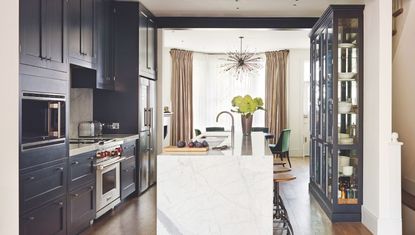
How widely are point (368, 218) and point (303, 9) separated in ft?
11.2

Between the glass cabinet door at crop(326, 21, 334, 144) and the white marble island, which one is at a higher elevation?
the glass cabinet door at crop(326, 21, 334, 144)

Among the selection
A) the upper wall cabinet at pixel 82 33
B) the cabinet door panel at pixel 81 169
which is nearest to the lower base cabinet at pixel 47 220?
the cabinet door panel at pixel 81 169

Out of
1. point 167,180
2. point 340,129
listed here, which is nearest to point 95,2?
point 167,180

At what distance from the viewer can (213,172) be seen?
309cm

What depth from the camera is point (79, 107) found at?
5.56 metres

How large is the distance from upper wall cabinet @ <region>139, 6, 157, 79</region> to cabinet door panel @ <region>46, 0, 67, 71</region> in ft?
7.34

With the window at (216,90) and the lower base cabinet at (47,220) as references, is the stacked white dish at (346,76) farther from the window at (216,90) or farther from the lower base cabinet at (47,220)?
the window at (216,90)

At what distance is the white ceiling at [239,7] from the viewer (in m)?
6.00

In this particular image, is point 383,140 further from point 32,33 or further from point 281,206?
point 32,33

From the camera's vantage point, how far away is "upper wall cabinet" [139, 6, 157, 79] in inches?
241

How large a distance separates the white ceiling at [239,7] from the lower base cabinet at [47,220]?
3545 millimetres

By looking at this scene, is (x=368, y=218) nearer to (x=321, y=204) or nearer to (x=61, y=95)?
(x=321, y=204)

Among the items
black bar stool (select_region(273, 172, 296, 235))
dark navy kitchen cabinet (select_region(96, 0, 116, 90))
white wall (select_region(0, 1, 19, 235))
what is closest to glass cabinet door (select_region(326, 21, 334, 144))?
black bar stool (select_region(273, 172, 296, 235))

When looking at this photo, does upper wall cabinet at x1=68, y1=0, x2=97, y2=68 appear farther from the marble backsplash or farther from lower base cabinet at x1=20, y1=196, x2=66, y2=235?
lower base cabinet at x1=20, y1=196, x2=66, y2=235
